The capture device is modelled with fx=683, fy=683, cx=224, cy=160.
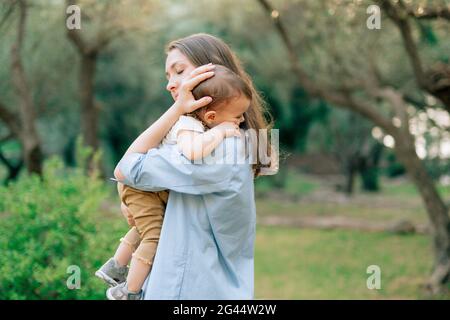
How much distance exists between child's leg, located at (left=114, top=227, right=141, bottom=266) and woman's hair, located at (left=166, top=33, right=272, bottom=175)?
1.81 feet

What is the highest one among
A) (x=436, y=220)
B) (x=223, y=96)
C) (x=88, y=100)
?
(x=88, y=100)

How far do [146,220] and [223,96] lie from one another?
1.78 ft

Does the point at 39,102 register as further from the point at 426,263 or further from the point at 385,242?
the point at 426,263

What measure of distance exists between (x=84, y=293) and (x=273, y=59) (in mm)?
15598

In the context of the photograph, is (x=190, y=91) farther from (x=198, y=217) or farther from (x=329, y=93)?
(x=329, y=93)

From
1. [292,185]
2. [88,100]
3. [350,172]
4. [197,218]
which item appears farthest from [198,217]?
[292,185]

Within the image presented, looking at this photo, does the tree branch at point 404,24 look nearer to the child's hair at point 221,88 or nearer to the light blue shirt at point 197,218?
the child's hair at point 221,88

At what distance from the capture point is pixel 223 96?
2.49 m

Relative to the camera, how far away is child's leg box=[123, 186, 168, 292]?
8.32 feet

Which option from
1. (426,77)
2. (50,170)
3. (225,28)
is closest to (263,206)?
(225,28)

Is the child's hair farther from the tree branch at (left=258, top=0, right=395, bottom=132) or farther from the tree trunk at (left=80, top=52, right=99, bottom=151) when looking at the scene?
the tree trunk at (left=80, top=52, right=99, bottom=151)

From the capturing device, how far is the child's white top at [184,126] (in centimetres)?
249

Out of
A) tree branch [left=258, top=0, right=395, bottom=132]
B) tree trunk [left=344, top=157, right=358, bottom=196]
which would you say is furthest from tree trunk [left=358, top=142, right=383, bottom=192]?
tree branch [left=258, top=0, right=395, bottom=132]

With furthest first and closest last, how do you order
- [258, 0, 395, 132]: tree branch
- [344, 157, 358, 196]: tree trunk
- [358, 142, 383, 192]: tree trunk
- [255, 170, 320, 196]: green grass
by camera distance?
[255, 170, 320, 196]: green grass, [358, 142, 383, 192]: tree trunk, [344, 157, 358, 196]: tree trunk, [258, 0, 395, 132]: tree branch
